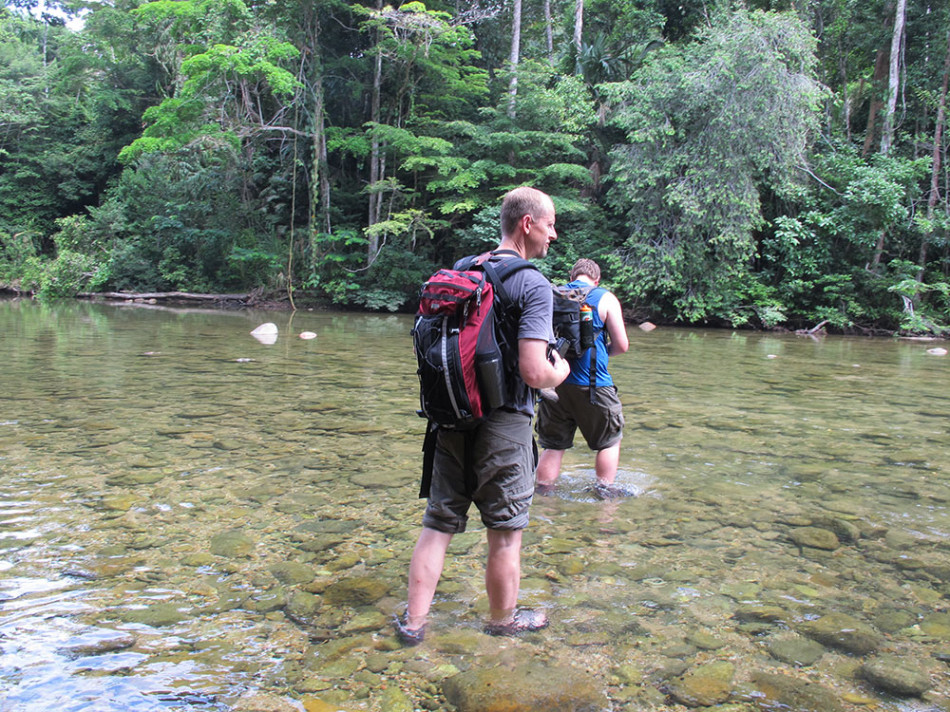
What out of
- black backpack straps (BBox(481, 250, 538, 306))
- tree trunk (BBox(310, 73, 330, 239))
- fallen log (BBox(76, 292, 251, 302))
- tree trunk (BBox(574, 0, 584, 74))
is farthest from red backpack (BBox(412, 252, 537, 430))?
tree trunk (BBox(574, 0, 584, 74))

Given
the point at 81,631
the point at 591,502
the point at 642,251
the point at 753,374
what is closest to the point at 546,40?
the point at 642,251

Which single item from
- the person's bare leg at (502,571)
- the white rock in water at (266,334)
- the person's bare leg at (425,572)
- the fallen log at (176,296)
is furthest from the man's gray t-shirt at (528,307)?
the fallen log at (176,296)

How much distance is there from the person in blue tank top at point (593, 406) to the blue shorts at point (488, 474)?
1591 millimetres

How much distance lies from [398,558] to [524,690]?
121 centimetres

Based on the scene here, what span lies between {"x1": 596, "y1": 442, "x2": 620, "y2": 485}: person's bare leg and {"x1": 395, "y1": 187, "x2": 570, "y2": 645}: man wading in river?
170 centimetres

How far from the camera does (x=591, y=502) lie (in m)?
4.21

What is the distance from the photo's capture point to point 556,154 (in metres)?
21.8

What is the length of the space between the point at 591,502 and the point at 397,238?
67.7 feet

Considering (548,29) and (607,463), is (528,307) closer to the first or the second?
(607,463)

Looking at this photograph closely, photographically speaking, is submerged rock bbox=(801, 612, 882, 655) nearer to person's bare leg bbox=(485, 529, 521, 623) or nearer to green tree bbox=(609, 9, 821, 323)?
person's bare leg bbox=(485, 529, 521, 623)

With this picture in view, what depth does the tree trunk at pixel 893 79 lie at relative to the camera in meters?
18.3

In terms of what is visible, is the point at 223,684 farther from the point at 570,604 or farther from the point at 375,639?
the point at 570,604

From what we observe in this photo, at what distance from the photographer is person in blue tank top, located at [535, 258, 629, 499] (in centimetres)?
410

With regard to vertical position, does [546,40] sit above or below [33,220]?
above
